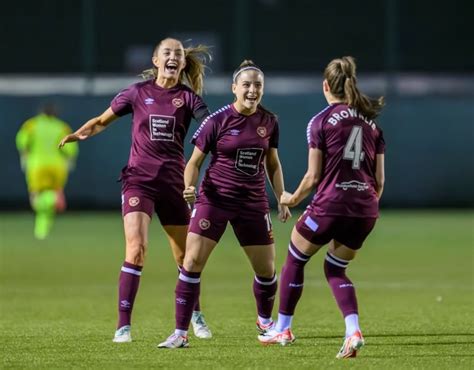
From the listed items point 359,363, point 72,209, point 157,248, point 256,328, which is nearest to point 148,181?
point 256,328

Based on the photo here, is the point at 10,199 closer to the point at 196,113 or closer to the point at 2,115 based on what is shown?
the point at 2,115

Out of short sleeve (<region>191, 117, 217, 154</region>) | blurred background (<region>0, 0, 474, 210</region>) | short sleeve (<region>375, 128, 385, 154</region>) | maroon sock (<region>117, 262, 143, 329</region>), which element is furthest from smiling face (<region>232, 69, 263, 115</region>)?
blurred background (<region>0, 0, 474, 210</region>)

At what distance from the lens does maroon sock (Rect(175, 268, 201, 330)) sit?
9602 mm

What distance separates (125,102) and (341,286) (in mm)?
2405

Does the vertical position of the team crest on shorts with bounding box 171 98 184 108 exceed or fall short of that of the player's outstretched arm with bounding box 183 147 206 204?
it exceeds it

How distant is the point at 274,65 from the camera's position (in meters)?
28.4

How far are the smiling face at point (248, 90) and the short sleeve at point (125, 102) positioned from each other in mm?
989

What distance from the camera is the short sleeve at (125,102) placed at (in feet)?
34.1

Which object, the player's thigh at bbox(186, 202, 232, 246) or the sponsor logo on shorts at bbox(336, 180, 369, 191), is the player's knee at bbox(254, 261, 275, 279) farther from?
the sponsor logo on shorts at bbox(336, 180, 369, 191)

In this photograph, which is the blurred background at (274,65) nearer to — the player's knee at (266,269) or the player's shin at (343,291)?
the player's knee at (266,269)

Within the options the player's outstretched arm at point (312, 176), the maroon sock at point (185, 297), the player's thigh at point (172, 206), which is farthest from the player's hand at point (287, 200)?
the player's thigh at point (172, 206)

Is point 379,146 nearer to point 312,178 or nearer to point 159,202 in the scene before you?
point 312,178

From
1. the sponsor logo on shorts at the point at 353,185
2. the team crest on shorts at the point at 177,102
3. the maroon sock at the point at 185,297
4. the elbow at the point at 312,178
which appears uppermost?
the team crest on shorts at the point at 177,102

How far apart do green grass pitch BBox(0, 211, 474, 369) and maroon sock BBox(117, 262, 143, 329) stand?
216 mm
